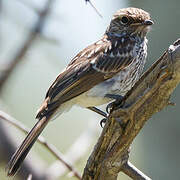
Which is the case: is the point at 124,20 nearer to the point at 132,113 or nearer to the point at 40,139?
the point at 40,139

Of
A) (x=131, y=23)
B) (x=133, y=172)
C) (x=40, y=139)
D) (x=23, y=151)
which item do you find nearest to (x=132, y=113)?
(x=133, y=172)

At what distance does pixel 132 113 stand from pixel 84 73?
1.44 metres

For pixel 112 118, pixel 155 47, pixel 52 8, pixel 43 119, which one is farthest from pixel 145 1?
pixel 112 118

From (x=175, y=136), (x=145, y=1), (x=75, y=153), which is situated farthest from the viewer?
(x=145, y=1)

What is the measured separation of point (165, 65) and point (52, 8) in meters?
2.66

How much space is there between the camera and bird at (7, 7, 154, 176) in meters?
4.84

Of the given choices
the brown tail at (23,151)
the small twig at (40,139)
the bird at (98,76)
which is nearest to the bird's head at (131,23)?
the bird at (98,76)

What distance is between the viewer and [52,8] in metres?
5.96

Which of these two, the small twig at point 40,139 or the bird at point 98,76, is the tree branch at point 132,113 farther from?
the bird at point 98,76

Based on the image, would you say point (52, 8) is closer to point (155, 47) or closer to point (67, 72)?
point (67, 72)

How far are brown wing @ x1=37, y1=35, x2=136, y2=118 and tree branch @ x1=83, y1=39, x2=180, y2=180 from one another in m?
1.08

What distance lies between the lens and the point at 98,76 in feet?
16.6

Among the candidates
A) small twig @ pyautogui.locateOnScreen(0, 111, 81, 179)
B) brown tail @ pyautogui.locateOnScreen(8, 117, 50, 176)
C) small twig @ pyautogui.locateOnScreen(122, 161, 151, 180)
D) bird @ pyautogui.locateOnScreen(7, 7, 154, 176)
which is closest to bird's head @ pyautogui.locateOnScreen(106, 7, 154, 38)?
bird @ pyautogui.locateOnScreen(7, 7, 154, 176)

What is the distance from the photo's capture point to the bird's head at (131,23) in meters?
5.38
